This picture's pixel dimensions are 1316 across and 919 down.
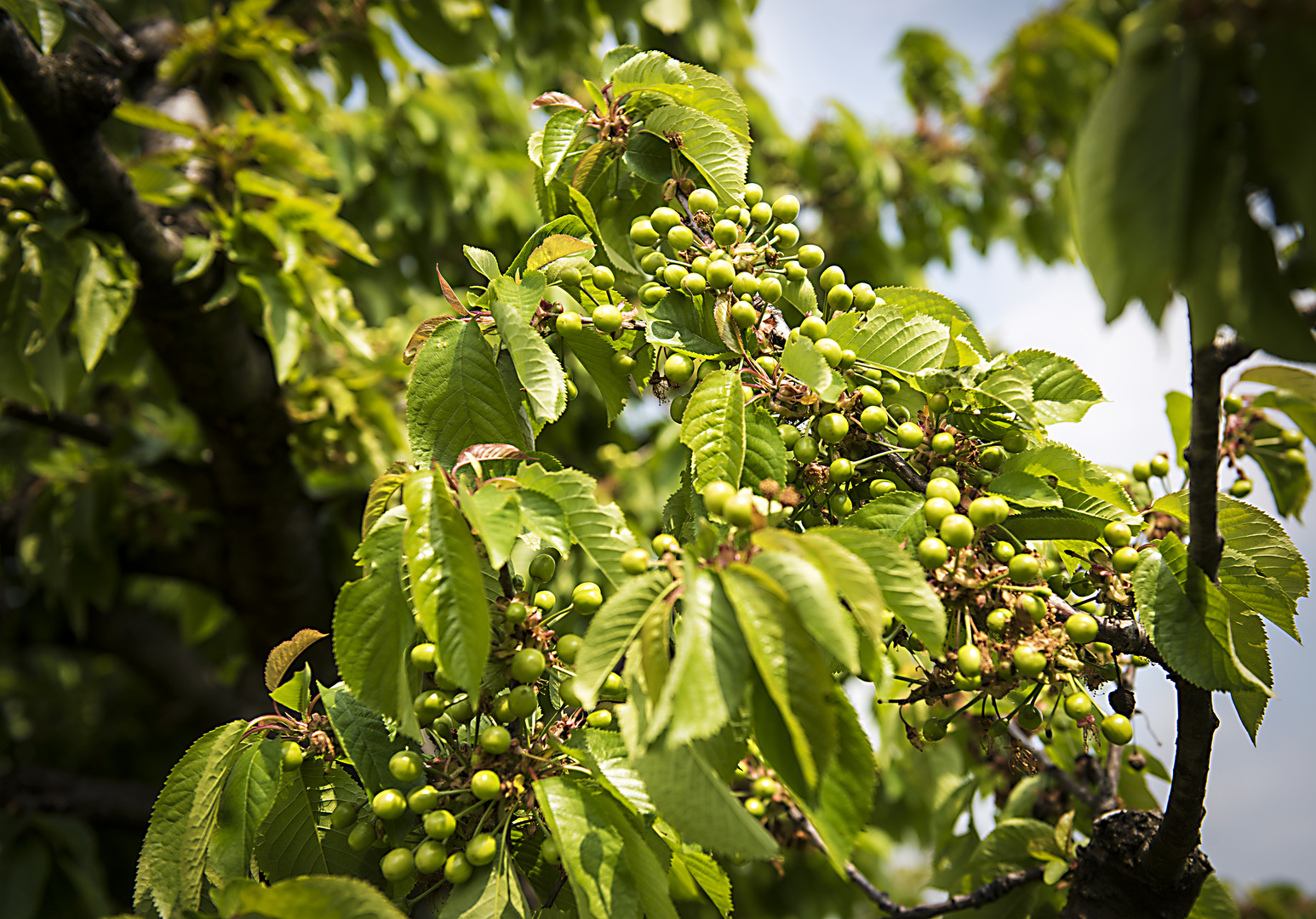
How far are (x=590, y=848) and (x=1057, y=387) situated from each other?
3.00 ft

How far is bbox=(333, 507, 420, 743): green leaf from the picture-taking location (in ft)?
3.02

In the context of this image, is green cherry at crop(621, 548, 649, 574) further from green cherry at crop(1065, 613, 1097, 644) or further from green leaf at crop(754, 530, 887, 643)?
green cherry at crop(1065, 613, 1097, 644)

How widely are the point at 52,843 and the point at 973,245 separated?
19.5 feet

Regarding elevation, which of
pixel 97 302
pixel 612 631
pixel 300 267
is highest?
pixel 300 267

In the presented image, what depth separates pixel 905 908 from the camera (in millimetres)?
1521

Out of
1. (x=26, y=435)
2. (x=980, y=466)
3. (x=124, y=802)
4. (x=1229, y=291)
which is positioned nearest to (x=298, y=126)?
(x=26, y=435)

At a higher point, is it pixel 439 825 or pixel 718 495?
pixel 718 495

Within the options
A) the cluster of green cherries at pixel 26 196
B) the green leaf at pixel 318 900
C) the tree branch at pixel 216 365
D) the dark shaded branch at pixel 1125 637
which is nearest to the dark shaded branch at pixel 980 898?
the dark shaded branch at pixel 1125 637

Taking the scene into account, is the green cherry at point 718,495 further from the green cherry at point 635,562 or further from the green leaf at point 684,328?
the green leaf at point 684,328

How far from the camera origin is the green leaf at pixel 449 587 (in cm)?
85

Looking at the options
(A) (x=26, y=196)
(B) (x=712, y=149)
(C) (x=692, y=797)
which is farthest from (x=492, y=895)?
(A) (x=26, y=196)

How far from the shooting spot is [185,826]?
3.37 ft

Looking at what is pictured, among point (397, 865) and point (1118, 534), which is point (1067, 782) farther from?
point (397, 865)

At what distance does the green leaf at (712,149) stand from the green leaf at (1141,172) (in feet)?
2.15
